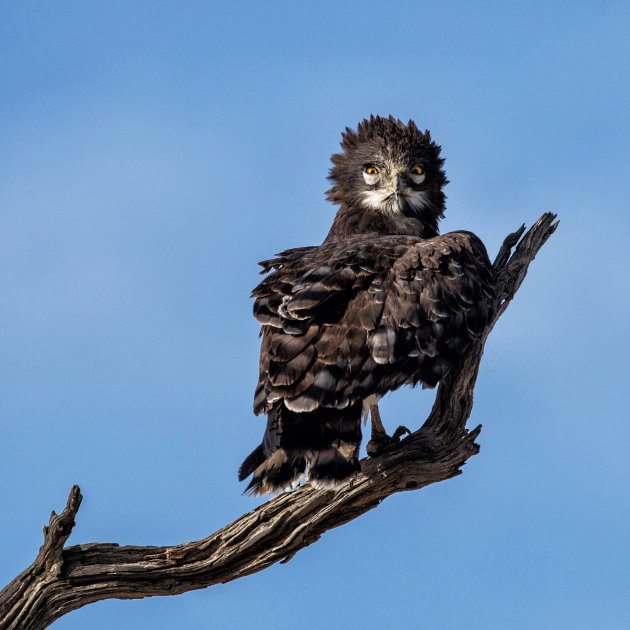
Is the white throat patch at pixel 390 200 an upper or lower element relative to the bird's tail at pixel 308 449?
upper

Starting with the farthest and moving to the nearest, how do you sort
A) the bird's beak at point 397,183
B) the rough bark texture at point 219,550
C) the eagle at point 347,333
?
the bird's beak at point 397,183 < the rough bark texture at point 219,550 < the eagle at point 347,333

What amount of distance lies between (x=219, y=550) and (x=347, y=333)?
2053 millimetres

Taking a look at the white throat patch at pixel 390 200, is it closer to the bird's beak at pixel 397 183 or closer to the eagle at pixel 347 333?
the bird's beak at pixel 397 183

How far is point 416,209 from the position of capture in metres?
10.1

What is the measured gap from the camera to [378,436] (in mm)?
8070

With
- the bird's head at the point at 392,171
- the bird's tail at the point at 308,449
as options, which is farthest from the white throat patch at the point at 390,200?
the bird's tail at the point at 308,449

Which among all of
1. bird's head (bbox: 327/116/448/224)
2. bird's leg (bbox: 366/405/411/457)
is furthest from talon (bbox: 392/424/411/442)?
bird's head (bbox: 327/116/448/224)

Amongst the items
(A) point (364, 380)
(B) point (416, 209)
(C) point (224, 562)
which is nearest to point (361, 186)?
(B) point (416, 209)

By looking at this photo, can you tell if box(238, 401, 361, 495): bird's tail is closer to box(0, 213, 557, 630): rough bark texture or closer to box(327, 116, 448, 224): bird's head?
box(0, 213, 557, 630): rough bark texture

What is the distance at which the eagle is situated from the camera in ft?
23.7

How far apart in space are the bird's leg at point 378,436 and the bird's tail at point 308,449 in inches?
29.1

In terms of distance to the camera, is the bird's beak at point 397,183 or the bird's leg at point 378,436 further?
the bird's beak at point 397,183

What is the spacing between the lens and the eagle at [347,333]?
7211mm

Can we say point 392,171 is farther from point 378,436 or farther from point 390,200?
point 378,436
